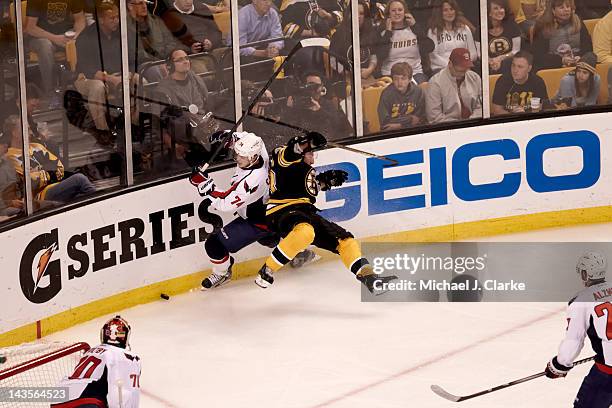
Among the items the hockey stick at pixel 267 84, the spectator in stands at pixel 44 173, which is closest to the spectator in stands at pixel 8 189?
the spectator in stands at pixel 44 173

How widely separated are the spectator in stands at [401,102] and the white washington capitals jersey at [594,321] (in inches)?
133

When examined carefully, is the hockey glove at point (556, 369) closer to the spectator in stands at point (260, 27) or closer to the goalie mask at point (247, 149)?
the goalie mask at point (247, 149)

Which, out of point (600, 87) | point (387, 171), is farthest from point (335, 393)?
point (600, 87)

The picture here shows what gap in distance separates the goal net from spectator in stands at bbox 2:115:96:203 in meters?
1.46

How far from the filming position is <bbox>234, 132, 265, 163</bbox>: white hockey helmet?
295 inches

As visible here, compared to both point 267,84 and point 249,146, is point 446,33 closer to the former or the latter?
point 267,84

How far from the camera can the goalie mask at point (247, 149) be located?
749 cm

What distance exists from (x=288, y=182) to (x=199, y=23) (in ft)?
3.43

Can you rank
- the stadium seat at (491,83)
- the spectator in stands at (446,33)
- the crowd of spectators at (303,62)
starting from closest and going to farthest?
the crowd of spectators at (303,62) → the spectator in stands at (446,33) → the stadium seat at (491,83)

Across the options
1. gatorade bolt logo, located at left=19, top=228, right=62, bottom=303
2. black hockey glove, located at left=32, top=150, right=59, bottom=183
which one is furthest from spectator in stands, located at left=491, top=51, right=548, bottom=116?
gatorade bolt logo, located at left=19, top=228, right=62, bottom=303

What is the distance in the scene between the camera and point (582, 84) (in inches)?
344

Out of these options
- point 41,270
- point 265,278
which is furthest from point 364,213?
point 41,270

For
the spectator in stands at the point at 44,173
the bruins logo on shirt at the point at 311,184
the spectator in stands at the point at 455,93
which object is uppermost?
the spectator in stands at the point at 455,93

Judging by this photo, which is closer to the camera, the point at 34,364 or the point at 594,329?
the point at 594,329
